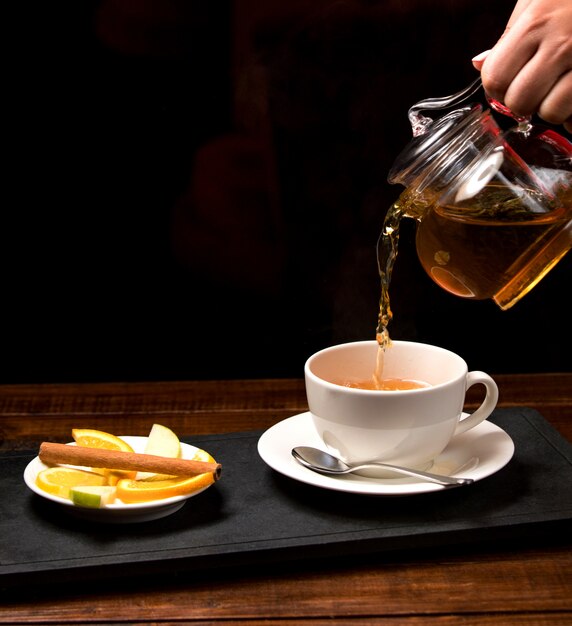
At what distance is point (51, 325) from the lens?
2.15 m

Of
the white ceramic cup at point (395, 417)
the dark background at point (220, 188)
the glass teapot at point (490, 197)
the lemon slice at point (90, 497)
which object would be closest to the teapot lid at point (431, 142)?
the glass teapot at point (490, 197)

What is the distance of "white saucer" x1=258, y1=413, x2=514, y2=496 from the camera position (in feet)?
3.34

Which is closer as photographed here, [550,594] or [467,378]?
[550,594]

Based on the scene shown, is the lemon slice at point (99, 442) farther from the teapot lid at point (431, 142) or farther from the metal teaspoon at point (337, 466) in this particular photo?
the teapot lid at point (431, 142)

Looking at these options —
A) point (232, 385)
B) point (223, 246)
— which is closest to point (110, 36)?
point (223, 246)

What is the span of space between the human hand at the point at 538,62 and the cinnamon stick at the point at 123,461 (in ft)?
1.72

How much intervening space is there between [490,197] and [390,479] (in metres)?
0.35

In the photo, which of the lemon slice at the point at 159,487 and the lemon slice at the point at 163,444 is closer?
the lemon slice at the point at 159,487

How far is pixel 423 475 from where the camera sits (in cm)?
103

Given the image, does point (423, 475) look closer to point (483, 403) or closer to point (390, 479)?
point (390, 479)

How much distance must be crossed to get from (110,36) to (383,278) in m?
1.05

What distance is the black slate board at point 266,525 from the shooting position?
0.92m

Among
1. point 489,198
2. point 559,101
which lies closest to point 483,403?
point 489,198

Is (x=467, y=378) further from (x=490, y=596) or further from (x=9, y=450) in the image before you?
(x=9, y=450)
